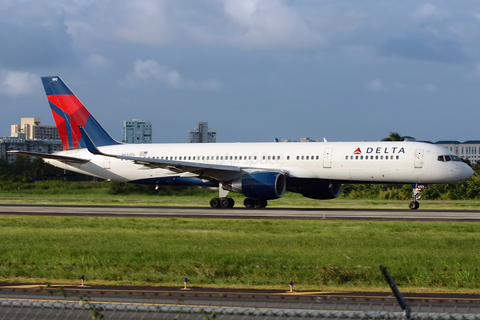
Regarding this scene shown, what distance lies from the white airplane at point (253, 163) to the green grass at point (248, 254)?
31.1 ft

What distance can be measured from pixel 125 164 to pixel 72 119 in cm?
563

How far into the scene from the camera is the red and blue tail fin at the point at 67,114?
42625 millimetres

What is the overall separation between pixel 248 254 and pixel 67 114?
3079 cm

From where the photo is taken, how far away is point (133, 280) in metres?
12.5

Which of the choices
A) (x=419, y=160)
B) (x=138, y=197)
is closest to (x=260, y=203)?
(x=419, y=160)

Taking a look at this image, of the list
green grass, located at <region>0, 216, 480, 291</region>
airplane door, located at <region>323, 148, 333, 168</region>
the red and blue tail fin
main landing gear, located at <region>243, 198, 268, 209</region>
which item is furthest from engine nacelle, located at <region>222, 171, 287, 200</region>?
the red and blue tail fin

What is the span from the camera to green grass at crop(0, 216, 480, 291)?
498 inches

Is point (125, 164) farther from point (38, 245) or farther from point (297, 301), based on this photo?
point (297, 301)

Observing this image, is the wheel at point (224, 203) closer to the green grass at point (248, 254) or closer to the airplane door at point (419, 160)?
the airplane door at point (419, 160)

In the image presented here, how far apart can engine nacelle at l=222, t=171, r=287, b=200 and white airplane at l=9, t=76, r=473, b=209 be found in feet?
0.18

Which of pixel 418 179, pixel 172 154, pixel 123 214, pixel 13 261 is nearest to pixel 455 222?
pixel 418 179

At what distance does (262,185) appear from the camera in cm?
3366

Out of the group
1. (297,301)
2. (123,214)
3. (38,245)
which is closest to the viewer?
(297,301)

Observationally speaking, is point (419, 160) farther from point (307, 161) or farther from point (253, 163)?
point (253, 163)
